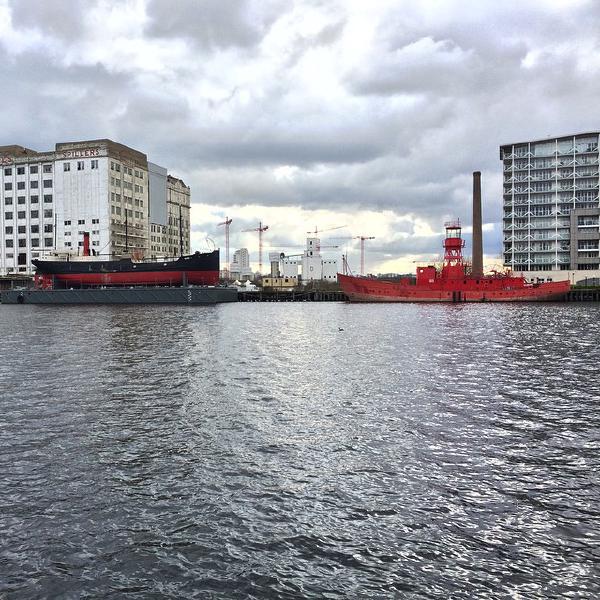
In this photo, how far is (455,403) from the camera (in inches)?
690

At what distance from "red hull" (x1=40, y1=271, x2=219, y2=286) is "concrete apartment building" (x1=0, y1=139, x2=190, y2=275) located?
3785cm

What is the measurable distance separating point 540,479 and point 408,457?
272cm

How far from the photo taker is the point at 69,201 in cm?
13875

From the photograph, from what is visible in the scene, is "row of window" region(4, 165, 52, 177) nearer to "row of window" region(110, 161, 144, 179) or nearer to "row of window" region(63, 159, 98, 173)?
"row of window" region(63, 159, 98, 173)

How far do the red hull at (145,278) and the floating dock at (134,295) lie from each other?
2.21 metres

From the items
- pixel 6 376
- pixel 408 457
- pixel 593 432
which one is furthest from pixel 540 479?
pixel 6 376

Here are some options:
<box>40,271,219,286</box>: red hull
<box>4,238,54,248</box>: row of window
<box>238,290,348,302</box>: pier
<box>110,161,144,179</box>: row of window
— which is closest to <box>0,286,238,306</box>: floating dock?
<box>40,271,219,286</box>: red hull

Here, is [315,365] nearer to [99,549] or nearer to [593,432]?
[593,432]

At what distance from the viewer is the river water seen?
7562 millimetres

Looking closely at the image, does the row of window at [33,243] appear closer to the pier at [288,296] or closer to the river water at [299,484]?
the pier at [288,296]

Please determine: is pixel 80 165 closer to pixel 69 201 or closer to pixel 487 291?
pixel 69 201

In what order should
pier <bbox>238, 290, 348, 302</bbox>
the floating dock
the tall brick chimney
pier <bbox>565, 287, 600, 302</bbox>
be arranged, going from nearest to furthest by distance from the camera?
the floating dock
pier <bbox>565, 287, 600, 302</bbox>
the tall brick chimney
pier <bbox>238, 290, 348, 302</bbox>

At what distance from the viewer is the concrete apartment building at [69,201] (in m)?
136

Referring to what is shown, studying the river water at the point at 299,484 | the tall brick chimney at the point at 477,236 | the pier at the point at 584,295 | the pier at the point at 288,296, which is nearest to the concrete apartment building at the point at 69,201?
the pier at the point at 288,296
